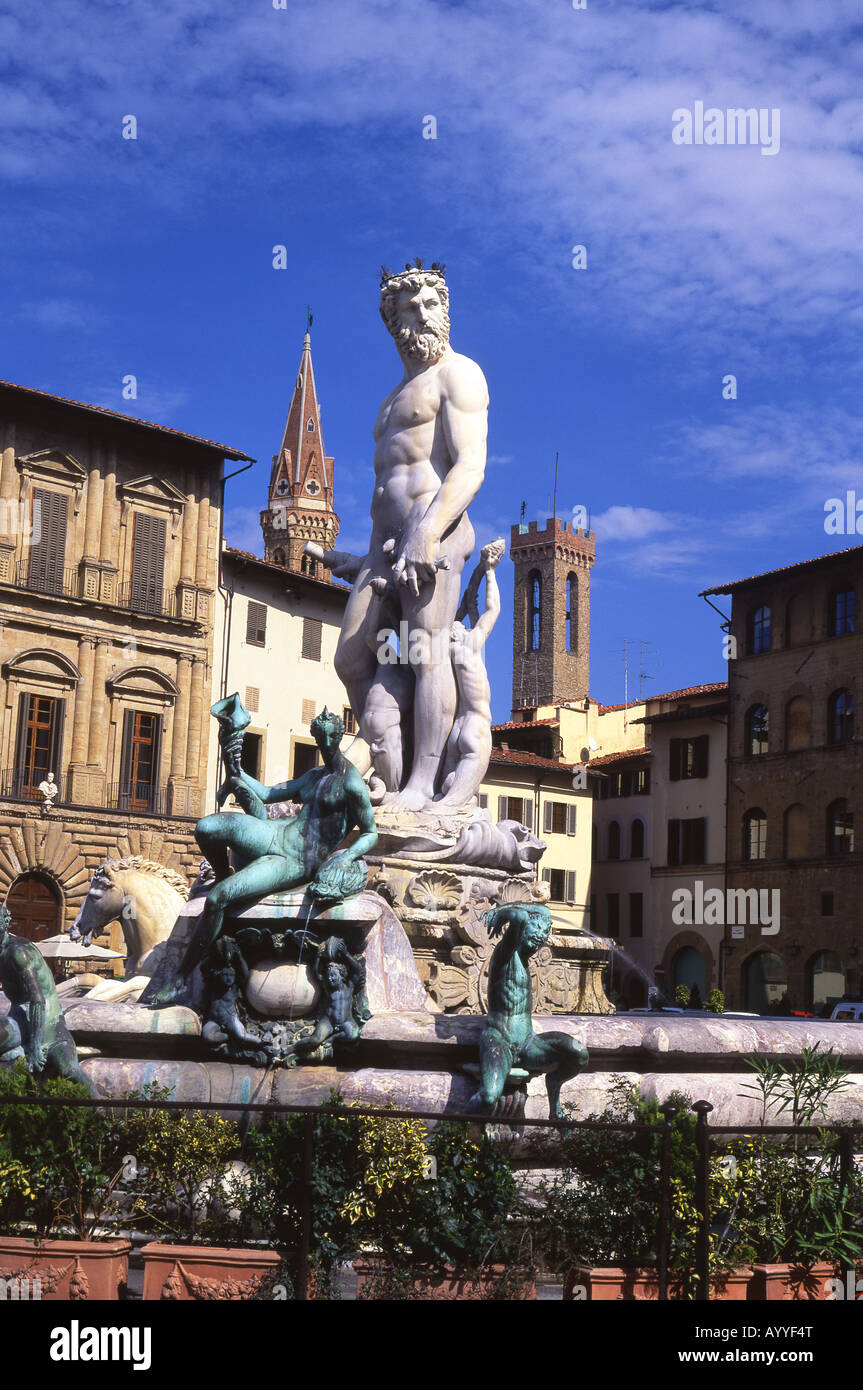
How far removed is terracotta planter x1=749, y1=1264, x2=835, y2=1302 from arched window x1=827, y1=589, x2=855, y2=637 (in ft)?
167

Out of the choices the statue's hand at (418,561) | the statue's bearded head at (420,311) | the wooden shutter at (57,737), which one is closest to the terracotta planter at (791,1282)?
the statue's hand at (418,561)

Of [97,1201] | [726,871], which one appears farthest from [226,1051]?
[726,871]

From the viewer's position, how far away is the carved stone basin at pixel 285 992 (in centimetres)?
799

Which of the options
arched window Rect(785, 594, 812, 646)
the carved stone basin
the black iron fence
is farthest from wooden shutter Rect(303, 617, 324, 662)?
the black iron fence

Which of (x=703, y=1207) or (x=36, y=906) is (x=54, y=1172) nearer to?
(x=703, y=1207)

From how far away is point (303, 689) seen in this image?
5188cm

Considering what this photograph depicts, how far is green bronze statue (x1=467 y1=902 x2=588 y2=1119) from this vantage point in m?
7.50

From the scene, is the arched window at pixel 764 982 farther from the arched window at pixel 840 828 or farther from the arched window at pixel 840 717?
the arched window at pixel 840 717

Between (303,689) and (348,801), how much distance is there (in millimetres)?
43643

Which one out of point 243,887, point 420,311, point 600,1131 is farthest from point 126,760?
point 600,1131

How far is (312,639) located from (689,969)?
18227 mm

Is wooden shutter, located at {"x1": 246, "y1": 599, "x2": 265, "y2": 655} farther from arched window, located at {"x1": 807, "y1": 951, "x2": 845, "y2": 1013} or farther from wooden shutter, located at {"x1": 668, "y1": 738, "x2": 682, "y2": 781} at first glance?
arched window, located at {"x1": 807, "y1": 951, "x2": 845, "y2": 1013}

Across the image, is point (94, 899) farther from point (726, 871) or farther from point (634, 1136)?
point (726, 871)

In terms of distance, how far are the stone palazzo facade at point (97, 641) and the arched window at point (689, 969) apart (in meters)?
20.5
